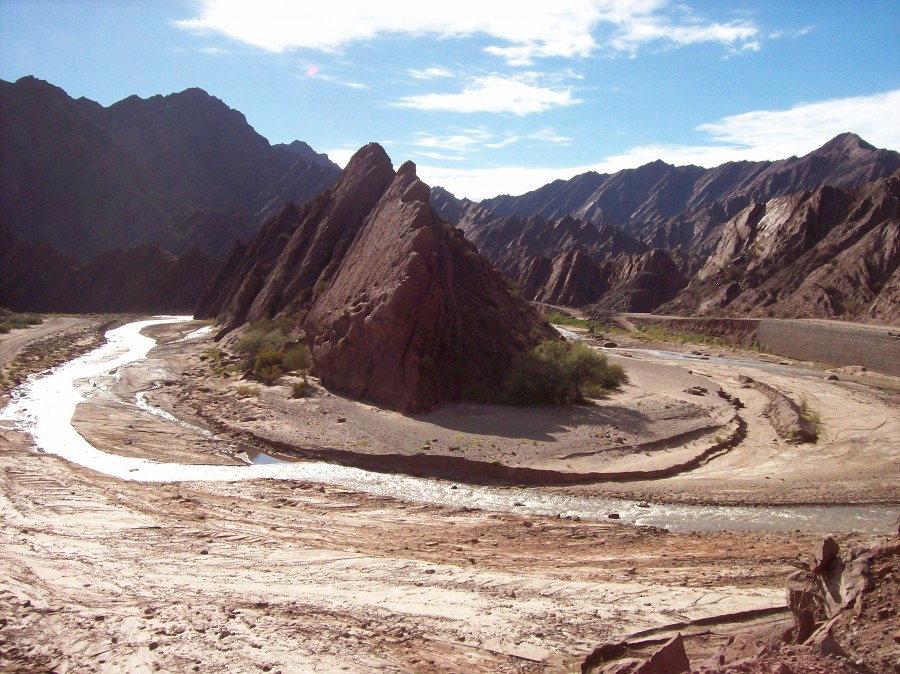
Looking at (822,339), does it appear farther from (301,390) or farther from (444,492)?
(444,492)

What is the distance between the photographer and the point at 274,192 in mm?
171750

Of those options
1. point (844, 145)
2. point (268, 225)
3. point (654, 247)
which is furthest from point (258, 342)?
point (844, 145)

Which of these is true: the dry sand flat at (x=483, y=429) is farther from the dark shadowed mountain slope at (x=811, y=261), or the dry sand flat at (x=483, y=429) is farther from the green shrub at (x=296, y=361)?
the dark shadowed mountain slope at (x=811, y=261)

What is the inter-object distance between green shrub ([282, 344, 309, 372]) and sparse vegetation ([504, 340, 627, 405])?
9670mm

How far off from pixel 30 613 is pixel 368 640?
464cm

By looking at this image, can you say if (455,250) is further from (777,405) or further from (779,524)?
(779,524)

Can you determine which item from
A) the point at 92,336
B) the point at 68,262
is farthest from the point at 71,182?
the point at 92,336

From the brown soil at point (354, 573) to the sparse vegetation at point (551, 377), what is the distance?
18.6 feet

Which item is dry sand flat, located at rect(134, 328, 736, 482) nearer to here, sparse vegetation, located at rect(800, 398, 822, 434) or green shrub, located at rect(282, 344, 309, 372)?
green shrub, located at rect(282, 344, 309, 372)

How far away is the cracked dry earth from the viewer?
838 centimetres

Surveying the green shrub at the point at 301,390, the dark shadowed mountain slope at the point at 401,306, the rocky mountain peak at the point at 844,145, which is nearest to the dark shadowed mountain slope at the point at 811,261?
the dark shadowed mountain slope at the point at 401,306

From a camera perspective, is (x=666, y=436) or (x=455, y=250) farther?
(x=455, y=250)

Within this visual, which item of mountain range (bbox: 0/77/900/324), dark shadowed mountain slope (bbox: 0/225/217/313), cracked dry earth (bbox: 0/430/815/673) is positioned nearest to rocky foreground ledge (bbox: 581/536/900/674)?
cracked dry earth (bbox: 0/430/815/673)

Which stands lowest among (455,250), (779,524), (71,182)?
(779,524)
